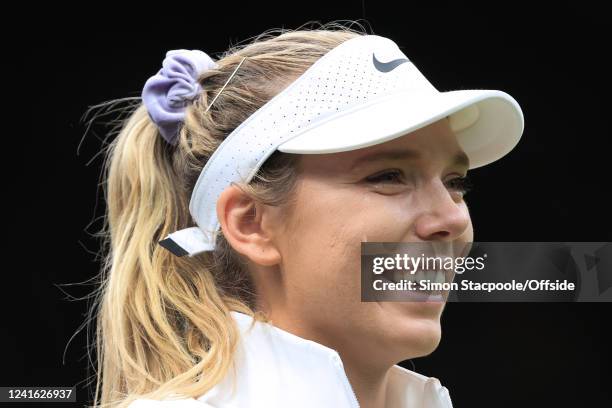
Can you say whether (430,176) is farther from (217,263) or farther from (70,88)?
(70,88)

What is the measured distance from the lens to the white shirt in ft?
6.00

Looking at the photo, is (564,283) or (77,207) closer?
(564,283)

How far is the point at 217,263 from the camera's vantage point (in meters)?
2.07

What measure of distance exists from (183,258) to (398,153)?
48cm

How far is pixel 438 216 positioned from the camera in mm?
1863

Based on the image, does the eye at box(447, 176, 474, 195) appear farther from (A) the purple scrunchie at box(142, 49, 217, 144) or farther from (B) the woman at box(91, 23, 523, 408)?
(A) the purple scrunchie at box(142, 49, 217, 144)

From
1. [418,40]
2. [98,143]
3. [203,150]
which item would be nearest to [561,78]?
[418,40]

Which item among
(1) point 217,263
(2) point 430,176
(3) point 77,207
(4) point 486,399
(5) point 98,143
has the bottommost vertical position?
(4) point 486,399

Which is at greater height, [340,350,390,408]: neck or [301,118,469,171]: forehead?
[301,118,469,171]: forehead

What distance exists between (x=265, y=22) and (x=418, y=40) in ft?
1.48

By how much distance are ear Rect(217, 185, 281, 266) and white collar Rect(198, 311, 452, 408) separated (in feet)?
0.42

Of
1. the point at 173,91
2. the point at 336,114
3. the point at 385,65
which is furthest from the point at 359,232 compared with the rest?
the point at 173,91

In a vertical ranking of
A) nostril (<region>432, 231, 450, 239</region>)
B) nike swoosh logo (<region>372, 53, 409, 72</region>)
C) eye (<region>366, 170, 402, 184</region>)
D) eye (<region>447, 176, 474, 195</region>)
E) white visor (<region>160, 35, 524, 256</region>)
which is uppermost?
nike swoosh logo (<region>372, 53, 409, 72</region>)

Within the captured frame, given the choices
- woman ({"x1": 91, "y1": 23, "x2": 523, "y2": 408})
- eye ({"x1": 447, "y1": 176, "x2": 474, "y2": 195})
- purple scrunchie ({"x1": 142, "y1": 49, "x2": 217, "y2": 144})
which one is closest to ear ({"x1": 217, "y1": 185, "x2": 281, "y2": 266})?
woman ({"x1": 91, "y1": 23, "x2": 523, "y2": 408})
